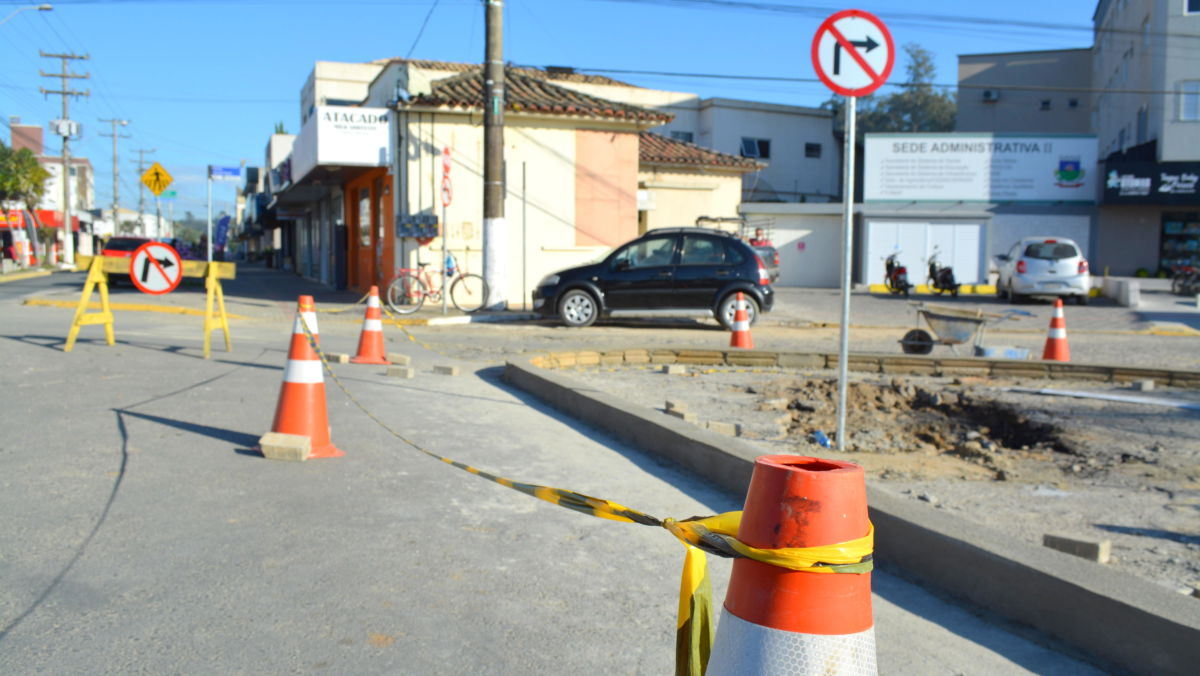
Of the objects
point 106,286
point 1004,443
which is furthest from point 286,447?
point 106,286

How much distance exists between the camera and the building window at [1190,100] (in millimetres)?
35156

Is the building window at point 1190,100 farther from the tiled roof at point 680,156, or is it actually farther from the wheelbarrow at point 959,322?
the wheelbarrow at point 959,322

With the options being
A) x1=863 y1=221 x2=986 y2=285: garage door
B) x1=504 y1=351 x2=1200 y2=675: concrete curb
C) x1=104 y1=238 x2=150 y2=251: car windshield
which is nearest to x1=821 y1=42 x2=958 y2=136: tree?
x1=863 y1=221 x2=986 y2=285: garage door

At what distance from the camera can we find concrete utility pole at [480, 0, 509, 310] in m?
17.9

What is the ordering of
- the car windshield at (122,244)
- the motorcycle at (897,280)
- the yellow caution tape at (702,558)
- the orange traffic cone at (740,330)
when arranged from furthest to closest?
the car windshield at (122,244) < the motorcycle at (897,280) < the orange traffic cone at (740,330) < the yellow caution tape at (702,558)

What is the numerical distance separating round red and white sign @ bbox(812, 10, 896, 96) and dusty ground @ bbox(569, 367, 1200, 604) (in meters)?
2.49

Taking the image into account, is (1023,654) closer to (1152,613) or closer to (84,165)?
(1152,613)

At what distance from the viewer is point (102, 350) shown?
10.8 metres

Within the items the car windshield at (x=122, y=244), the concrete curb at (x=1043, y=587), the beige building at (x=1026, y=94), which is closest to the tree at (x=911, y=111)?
the beige building at (x=1026, y=94)

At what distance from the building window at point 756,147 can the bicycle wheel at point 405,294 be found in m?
26.3

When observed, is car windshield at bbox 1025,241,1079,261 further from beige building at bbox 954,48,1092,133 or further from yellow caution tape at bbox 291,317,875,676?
beige building at bbox 954,48,1092,133

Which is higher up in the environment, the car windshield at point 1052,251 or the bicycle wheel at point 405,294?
the car windshield at point 1052,251

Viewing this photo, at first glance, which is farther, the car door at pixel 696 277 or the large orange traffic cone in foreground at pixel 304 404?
the car door at pixel 696 277

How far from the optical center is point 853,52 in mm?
6375
